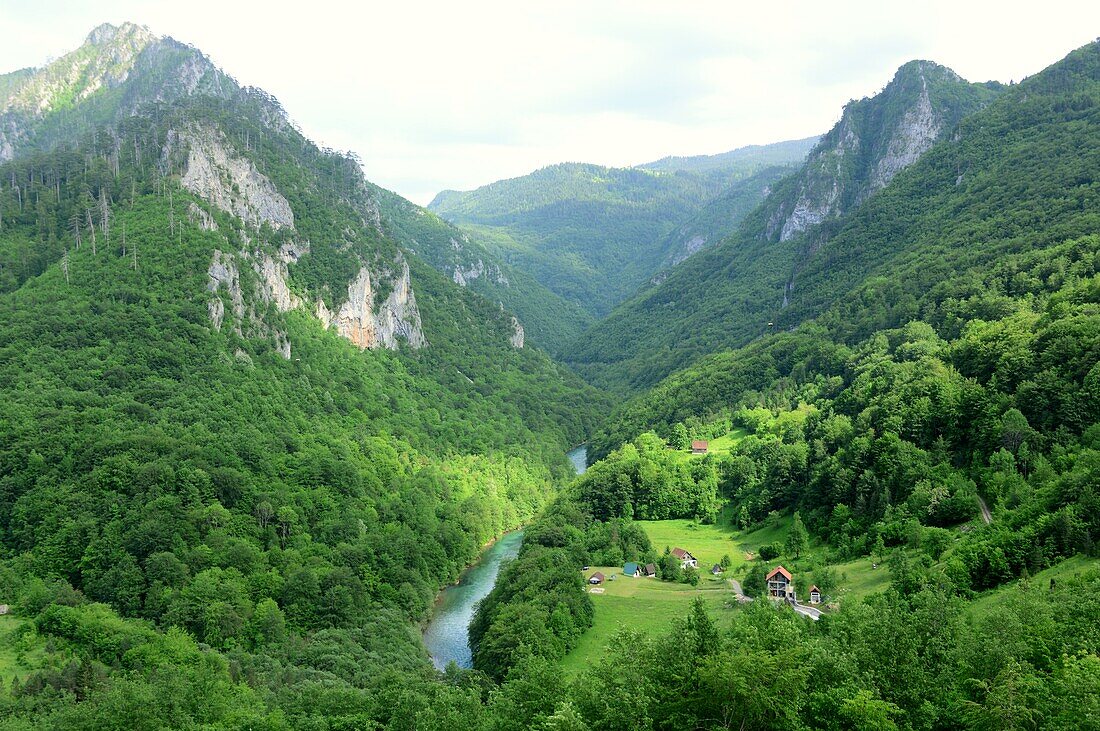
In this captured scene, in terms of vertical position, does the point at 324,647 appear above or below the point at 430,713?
below

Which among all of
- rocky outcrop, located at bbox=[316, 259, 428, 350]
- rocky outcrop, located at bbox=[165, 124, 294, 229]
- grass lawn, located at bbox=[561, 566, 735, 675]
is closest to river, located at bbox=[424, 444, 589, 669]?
grass lawn, located at bbox=[561, 566, 735, 675]

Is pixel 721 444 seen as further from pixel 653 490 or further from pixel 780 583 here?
pixel 780 583

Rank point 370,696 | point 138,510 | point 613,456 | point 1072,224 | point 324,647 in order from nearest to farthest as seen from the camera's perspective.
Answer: point 370,696 < point 324,647 < point 138,510 < point 1072,224 < point 613,456

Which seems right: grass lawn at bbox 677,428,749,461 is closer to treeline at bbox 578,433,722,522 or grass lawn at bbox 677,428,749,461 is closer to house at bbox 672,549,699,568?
treeline at bbox 578,433,722,522

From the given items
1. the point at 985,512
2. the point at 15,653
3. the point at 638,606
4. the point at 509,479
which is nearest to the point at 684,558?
the point at 638,606

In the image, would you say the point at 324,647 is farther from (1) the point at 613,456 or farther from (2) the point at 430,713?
(1) the point at 613,456

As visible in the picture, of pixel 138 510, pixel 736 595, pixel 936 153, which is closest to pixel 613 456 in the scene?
pixel 736 595
